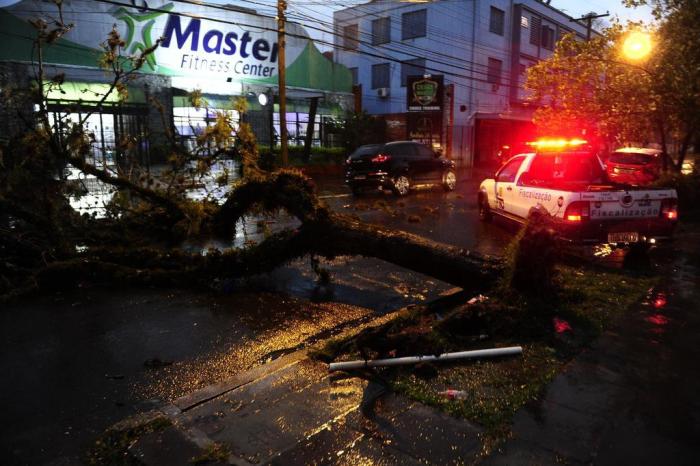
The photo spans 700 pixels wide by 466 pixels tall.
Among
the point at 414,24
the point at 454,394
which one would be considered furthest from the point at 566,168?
the point at 414,24

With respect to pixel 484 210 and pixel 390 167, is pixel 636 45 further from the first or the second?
pixel 390 167

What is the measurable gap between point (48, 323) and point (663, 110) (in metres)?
15.4

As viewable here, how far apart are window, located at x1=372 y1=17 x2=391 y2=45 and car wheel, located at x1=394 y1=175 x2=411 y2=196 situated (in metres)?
22.3

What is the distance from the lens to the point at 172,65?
21.9 m

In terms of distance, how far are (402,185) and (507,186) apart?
7237mm

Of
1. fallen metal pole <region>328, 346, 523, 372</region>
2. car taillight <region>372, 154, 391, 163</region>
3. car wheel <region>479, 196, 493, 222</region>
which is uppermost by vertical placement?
car taillight <region>372, 154, 391, 163</region>

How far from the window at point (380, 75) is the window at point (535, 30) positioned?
1132 centimetres

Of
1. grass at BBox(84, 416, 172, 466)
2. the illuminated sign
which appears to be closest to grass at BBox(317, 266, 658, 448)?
grass at BBox(84, 416, 172, 466)

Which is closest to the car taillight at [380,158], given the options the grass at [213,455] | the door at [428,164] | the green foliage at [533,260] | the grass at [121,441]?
the door at [428,164]

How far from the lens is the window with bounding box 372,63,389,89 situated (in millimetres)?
36750

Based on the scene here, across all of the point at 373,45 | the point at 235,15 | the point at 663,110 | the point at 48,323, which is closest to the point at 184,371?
the point at 48,323

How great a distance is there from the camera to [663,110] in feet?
47.0

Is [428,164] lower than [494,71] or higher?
lower

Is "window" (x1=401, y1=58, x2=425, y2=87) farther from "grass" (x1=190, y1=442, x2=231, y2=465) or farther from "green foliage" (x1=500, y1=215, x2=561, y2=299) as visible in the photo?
"grass" (x1=190, y1=442, x2=231, y2=465)
